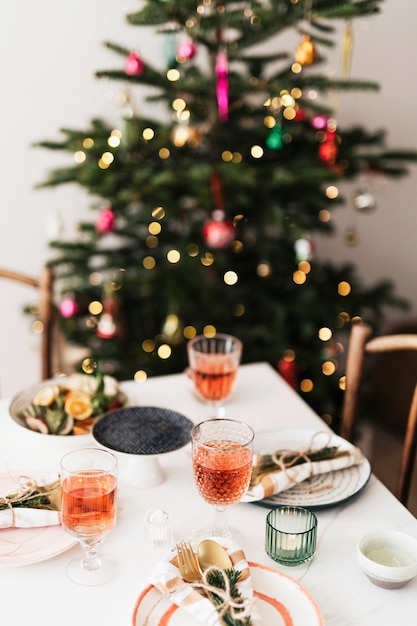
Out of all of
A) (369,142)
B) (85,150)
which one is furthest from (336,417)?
(85,150)

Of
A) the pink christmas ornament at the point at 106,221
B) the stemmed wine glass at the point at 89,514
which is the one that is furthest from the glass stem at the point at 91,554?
the pink christmas ornament at the point at 106,221

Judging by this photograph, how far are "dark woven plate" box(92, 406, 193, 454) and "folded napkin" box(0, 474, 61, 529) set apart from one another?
10 cm

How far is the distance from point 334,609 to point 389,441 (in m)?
2.02

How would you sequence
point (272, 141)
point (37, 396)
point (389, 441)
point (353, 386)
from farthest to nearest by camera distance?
point (389, 441) < point (272, 141) < point (353, 386) < point (37, 396)

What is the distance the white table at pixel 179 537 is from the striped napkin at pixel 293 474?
0.03 meters

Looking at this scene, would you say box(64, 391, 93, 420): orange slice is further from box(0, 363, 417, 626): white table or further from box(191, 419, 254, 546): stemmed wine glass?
box(191, 419, 254, 546): stemmed wine glass

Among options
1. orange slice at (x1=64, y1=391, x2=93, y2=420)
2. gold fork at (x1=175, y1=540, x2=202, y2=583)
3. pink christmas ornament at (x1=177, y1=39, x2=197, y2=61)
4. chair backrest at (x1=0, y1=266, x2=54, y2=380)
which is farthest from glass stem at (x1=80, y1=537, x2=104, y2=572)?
pink christmas ornament at (x1=177, y1=39, x2=197, y2=61)

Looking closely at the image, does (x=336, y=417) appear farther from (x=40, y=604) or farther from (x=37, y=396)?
(x=40, y=604)

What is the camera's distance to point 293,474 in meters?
1.10

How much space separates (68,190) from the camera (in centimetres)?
253

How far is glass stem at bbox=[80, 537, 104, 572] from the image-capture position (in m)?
0.91

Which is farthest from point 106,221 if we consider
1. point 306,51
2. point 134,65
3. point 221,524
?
point 221,524

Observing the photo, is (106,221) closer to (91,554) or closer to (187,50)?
A: (187,50)

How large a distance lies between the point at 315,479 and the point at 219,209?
1084 millimetres
